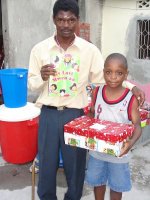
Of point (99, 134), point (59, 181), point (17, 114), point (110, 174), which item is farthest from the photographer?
point (17, 114)

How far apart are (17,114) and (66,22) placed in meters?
1.68

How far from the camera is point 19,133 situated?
362 cm

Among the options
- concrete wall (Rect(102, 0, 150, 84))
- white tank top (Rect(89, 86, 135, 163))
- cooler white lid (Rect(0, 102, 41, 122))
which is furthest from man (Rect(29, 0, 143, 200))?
concrete wall (Rect(102, 0, 150, 84))

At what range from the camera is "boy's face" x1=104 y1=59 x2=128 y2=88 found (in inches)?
83.1

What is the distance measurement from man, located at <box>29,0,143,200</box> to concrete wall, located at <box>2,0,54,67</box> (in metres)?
2.38

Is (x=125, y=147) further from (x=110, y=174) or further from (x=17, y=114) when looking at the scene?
(x=17, y=114)

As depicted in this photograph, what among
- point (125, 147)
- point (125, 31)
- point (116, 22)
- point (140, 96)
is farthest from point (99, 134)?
point (116, 22)

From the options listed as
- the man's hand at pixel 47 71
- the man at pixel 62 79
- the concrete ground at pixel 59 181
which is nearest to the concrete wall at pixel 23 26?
the concrete ground at pixel 59 181

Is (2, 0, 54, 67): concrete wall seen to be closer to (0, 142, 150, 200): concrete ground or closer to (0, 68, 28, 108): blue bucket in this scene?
(0, 68, 28, 108): blue bucket

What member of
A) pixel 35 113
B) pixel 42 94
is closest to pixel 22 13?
pixel 35 113

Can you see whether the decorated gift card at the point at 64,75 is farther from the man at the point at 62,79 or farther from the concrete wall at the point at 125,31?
the concrete wall at the point at 125,31

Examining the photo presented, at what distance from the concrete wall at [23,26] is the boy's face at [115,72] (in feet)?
9.17

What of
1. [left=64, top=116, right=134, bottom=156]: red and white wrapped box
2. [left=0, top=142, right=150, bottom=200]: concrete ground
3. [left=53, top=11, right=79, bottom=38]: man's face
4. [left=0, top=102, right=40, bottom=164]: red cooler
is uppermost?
[left=53, top=11, right=79, bottom=38]: man's face

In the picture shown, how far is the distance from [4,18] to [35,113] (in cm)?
178
